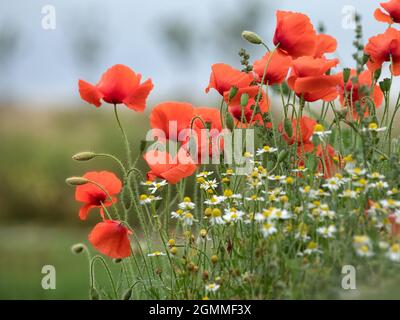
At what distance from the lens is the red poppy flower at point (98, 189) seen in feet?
6.02

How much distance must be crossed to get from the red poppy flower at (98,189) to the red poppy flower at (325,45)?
29.0 inches

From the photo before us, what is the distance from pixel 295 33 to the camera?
1876 mm

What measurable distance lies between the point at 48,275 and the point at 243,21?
14.0 meters

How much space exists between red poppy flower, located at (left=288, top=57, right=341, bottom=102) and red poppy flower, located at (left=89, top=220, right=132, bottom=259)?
0.59m

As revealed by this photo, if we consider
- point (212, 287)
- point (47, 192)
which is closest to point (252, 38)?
point (212, 287)

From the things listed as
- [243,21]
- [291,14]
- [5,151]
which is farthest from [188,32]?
[291,14]

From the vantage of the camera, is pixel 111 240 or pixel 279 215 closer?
pixel 279 215

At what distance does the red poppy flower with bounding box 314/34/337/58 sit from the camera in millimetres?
2035

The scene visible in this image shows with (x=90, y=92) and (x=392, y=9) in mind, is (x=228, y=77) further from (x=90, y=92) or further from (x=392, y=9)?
(x=392, y=9)

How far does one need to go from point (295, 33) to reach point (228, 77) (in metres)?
0.23

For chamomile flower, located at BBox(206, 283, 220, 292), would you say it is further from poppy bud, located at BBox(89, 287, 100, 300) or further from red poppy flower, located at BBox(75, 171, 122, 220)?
red poppy flower, located at BBox(75, 171, 122, 220)

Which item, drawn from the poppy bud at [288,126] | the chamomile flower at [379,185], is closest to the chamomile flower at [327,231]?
the chamomile flower at [379,185]

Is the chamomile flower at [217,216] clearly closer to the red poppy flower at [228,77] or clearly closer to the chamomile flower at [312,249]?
the chamomile flower at [312,249]
